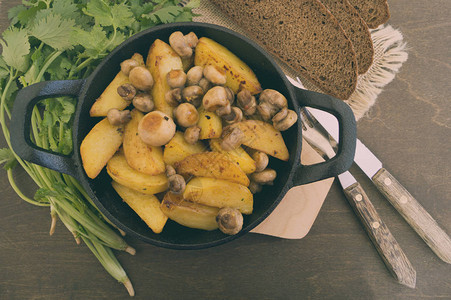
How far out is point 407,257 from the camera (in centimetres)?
170

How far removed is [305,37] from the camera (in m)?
1.72

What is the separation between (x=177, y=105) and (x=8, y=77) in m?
0.93

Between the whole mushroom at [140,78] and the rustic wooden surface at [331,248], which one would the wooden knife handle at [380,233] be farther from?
the whole mushroom at [140,78]

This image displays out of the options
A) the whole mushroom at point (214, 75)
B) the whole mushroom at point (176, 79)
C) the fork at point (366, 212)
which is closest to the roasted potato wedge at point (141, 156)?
the whole mushroom at point (176, 79)

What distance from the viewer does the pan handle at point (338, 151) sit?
46.4 inches

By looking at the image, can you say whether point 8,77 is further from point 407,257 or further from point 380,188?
point 407,257

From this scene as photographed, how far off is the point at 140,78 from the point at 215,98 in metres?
0.28

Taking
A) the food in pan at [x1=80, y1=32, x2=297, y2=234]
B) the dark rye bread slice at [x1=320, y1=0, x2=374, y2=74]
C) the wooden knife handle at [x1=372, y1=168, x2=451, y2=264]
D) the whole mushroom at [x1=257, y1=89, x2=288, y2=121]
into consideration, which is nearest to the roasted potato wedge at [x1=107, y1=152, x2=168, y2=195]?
the food in pan at [x1=80, y1=32, x2=297, y2=234]

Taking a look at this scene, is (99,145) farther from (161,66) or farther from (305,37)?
(305,37)

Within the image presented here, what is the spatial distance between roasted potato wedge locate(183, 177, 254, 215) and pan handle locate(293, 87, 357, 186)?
22 cm

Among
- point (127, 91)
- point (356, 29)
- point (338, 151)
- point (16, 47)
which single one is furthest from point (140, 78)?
point (356, 29)

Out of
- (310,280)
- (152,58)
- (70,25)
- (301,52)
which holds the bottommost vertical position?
(310,280)

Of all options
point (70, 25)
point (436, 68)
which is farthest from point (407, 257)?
point (70, 25)

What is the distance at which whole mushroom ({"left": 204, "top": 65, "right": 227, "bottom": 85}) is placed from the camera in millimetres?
1177
